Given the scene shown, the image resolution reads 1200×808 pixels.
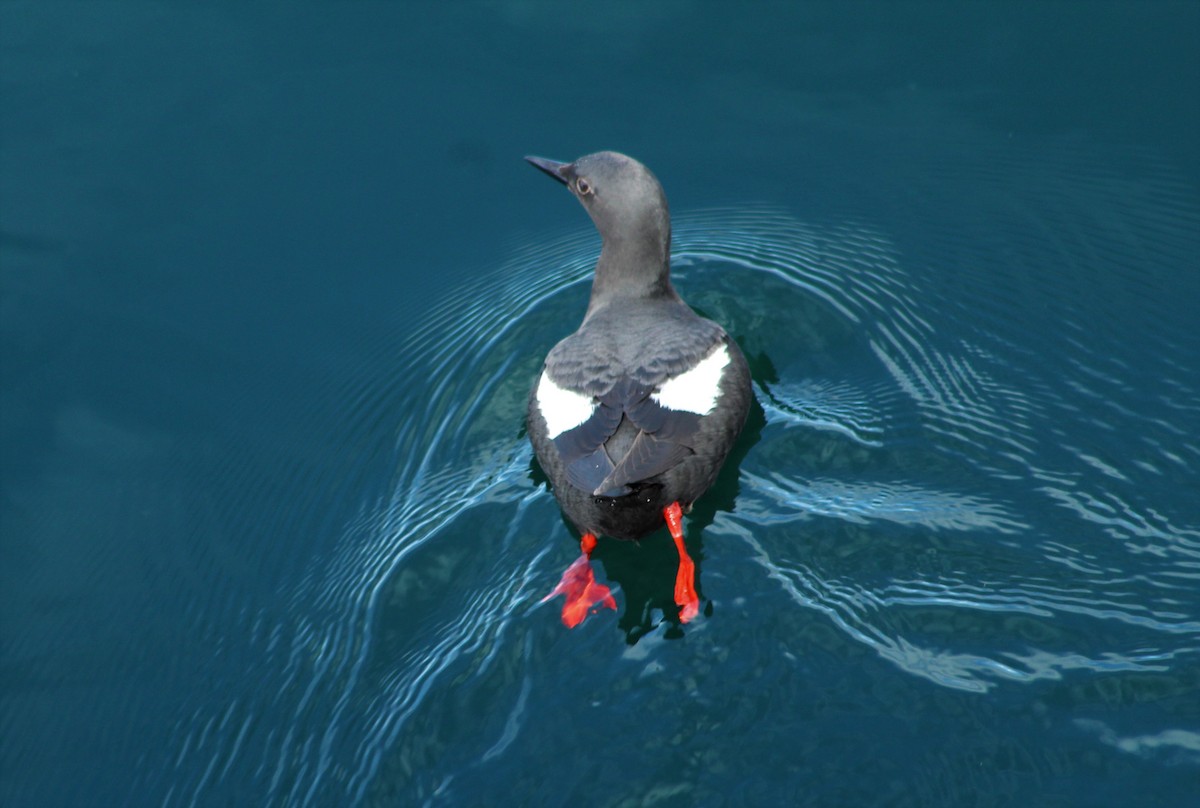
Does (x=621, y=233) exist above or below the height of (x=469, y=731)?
above

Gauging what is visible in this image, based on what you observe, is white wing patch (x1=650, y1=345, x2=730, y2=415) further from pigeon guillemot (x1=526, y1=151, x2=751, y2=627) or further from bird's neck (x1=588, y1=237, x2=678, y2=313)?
bird's neck (x1=588, y1=237, x2=678, y2=313)

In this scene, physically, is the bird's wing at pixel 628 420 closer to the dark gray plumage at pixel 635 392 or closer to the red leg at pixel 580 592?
the dark gray plumage at pixel 635 392

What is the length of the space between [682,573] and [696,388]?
2.78 ft

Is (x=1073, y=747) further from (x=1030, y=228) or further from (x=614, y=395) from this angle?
(x=1030, y=228)

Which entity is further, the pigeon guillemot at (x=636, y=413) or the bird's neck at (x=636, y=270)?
the bird's neck at (x=636, y=270)

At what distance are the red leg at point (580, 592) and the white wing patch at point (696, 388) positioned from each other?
82 centimetres

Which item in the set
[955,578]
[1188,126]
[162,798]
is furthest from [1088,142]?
[162,798]

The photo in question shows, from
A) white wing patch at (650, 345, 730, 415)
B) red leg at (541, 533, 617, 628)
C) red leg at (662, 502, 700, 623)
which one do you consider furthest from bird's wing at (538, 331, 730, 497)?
red leg at (541, 533, 617, 628)

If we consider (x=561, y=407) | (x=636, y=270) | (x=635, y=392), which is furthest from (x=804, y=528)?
(x=636, y=270)

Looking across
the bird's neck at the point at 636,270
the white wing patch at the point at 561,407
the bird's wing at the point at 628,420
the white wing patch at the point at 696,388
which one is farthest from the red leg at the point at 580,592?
the bird's neck at the point at 636,270

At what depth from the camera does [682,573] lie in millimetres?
4719

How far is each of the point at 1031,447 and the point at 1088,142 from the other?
244 centimetres

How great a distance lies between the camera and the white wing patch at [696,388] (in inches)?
189

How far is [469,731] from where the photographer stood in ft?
13.5
